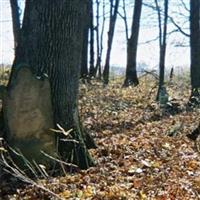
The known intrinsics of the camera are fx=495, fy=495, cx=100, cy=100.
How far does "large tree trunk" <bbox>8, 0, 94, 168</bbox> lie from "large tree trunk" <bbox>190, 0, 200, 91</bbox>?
9814 millimetres

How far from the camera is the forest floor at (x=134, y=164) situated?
19.4ft

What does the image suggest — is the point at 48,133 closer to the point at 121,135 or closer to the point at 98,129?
the point at 121,135

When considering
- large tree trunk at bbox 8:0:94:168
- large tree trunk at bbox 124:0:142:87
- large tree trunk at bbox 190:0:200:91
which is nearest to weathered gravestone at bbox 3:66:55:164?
large tree trunk at bbox 8:0:94:168

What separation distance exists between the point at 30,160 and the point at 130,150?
2.03 meters

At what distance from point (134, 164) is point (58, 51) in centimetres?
198

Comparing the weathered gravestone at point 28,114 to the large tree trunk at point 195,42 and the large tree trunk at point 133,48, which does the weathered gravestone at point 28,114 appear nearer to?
the large tree trunk at point 195,42

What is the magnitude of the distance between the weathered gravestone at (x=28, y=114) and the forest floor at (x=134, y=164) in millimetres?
582

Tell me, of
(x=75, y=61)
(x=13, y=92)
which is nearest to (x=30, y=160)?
(x=13, y=92)

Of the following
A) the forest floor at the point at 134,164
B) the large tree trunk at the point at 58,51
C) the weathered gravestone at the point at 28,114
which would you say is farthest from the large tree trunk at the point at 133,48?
the weathered gravestone at the point at 28,114

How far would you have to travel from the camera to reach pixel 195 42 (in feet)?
54.2

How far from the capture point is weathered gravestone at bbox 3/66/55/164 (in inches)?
259

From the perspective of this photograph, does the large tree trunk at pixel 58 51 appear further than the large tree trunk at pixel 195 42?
No

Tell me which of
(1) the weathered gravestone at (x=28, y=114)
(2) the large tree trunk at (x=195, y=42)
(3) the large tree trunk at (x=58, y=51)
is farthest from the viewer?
(2) the large tree trunk at (x=195, y=42)

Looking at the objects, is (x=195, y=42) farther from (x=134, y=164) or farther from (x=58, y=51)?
(x=58, y=51)
